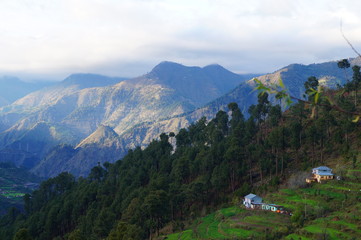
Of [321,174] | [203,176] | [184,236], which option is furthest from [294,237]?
[203,176]

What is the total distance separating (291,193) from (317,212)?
34.4 ft

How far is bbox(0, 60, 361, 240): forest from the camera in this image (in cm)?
6894

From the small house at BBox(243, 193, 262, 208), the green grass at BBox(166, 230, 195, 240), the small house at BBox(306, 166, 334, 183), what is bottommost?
the green grass at BBox(166, 230, 195, 240)

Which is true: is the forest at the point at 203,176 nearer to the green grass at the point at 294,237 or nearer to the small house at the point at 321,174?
the small house at the point at 321,174

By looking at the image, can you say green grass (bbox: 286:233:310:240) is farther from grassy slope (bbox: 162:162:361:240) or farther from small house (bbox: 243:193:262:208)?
small house (bbox: 243:193:262:208)

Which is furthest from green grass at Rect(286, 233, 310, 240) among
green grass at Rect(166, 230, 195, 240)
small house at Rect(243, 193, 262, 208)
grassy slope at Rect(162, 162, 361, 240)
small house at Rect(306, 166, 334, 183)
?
small house at Rect(306, 166, 334, 183)

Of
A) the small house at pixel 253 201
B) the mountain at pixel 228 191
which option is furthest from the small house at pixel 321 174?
the small house at pixel 253 201

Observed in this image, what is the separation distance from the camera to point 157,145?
11075 cm

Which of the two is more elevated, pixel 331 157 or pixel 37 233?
pixel 331 157

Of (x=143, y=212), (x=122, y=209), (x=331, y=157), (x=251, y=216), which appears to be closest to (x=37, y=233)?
(x=122, y=209)

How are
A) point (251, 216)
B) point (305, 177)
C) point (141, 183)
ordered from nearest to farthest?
point (251, 216), point (305, 177), point (141, 183)

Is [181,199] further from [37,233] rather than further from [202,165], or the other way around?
[37,233]

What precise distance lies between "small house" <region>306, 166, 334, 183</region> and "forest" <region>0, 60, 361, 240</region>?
5.29 m

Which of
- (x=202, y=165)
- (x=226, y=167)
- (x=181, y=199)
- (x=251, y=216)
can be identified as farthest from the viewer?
(x=202, y=165)
